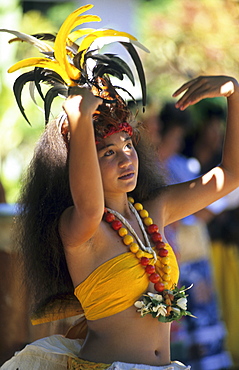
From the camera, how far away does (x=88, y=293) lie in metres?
2.62

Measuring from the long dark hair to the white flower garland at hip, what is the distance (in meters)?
0.43

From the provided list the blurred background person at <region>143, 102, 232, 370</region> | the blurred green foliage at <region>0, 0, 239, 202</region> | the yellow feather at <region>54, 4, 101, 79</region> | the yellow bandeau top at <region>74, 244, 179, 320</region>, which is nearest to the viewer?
the yellow feather at <region>54, 4, 101, 79</region>

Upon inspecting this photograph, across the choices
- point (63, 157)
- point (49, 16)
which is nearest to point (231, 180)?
point (63, 157)

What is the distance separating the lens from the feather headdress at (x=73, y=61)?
251 centimetres

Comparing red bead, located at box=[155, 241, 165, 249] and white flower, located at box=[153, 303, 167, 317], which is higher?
red bead, located at box=[155, 241, 165, 249]

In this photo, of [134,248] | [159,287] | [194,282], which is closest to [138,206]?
[134,248]

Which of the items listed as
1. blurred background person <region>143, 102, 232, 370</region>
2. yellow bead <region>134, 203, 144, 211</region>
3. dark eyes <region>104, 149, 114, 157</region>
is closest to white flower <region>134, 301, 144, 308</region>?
yellow bead <region>134, 203, 144, 211</region>

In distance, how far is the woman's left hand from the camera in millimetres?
2678

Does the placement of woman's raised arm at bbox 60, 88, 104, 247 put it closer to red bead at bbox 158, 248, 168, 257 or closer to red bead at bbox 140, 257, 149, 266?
red bead at bbox 140, 257, 149, 266

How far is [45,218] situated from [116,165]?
0.38 metres

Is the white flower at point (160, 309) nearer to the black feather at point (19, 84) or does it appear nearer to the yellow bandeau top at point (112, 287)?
the yellow bandeau top at point (112, 287)

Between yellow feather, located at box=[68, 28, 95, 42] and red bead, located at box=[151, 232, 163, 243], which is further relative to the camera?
red bead, located at box=[151, 232, 163, 243]

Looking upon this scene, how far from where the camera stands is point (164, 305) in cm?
261

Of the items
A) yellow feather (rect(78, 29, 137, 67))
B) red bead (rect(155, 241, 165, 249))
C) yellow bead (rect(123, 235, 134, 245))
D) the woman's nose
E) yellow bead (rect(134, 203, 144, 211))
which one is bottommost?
red bead (rect(155, 241, 165, 249))
